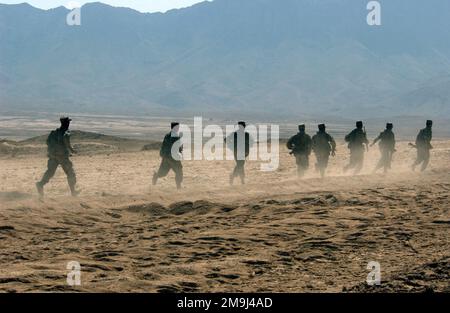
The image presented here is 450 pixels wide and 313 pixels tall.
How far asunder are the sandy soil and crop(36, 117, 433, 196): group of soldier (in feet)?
2.47

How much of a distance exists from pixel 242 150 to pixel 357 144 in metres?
3.77

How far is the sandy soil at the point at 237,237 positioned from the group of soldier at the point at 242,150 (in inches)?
29.7

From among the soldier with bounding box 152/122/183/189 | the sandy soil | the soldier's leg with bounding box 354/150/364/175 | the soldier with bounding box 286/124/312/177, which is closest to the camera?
the sandy soil

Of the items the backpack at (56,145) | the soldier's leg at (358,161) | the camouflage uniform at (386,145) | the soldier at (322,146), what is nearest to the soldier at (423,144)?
the camouflage uniform at (386,145)

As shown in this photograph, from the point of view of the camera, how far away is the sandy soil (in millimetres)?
7684

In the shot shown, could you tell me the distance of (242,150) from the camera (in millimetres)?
16031

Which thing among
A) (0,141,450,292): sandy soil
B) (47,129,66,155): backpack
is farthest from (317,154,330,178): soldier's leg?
(47,129,66,155): backpack

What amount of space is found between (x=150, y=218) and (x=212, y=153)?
15504 mm

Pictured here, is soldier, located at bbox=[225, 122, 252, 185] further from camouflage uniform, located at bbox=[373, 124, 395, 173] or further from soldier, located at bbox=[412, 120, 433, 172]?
soldier, located at bbox=[412, 120, 433, 172]

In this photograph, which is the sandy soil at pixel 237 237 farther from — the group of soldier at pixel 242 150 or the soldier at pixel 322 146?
the soldier at pixel 322 146

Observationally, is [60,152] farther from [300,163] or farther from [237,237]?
[300,163]

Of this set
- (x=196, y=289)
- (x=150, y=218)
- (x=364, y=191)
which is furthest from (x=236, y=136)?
(x=196, y=289)

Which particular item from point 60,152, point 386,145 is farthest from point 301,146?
point 60,152
